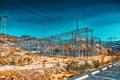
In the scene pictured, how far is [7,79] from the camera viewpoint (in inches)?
394

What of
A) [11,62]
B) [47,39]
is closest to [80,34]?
[47,39]

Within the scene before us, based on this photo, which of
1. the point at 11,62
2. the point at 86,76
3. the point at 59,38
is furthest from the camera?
the point at 59,38

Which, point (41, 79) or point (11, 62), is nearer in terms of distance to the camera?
point (41, 79)

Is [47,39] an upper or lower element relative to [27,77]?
upper

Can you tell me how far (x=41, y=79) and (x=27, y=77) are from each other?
0.78 m

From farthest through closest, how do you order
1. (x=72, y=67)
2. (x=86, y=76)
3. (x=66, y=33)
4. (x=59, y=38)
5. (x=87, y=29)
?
(x=59, y=38)
(x=66, y=33)
(x=87, y=29)
(x=72, y=67)
(x=86, y=76)

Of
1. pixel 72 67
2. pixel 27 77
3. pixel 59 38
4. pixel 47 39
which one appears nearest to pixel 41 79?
pixel 27 77

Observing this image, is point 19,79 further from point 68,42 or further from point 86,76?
point 68,42

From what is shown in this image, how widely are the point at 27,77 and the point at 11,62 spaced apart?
12805 millimetres

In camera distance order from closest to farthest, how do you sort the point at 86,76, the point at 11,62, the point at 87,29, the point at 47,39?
the point at 86,76
the point at 11,62
the point at 87,29
the point at 47,39

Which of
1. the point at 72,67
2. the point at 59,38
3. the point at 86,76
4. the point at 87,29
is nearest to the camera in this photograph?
the point at 86,76

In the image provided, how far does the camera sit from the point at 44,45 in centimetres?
6506

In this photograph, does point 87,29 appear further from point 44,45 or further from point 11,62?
point 11,62

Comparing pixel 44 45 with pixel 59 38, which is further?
pixel 44 45
